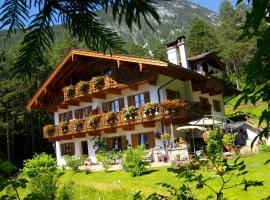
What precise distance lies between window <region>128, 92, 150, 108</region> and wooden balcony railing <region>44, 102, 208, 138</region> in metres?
1.19

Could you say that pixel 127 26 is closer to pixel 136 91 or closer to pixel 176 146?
pixel 176 146

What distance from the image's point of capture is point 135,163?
21.8 meters

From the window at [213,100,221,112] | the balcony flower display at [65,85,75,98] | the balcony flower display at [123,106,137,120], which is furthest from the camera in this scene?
the window at [213,100,221,112]

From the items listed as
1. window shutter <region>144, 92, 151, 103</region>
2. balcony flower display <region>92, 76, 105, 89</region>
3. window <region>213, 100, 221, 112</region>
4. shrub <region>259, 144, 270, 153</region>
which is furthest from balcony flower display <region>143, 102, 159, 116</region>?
window <region>213, 100, 221, 112</region>

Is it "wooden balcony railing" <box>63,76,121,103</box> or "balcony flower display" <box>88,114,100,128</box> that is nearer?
→ "wooden balcony railing" <box>63,76,121,103</box>

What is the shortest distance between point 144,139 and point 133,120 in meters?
1.94

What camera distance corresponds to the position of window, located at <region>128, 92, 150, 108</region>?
92.0 feet

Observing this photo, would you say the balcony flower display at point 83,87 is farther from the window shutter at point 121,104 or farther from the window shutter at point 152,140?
the window shutter at point 152,140

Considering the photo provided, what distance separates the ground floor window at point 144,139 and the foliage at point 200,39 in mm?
45502

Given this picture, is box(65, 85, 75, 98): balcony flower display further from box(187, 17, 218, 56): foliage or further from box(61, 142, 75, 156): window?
box(187, 17, 218, 56): foliage

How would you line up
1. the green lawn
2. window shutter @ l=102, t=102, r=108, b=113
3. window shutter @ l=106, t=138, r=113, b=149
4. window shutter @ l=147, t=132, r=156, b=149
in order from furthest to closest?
1. window shutter @ l=102, t=102, r=108, b=113
2. window shutter @ l=106, t=138, r=113, b=149
3. window shutter @ l=147, t=132, r=156, b=149
4. the green lawn

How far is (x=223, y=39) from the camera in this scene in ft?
259

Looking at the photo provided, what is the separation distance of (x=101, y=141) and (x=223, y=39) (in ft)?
178

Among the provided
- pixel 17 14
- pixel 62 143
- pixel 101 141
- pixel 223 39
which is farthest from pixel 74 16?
pixel 223 39
